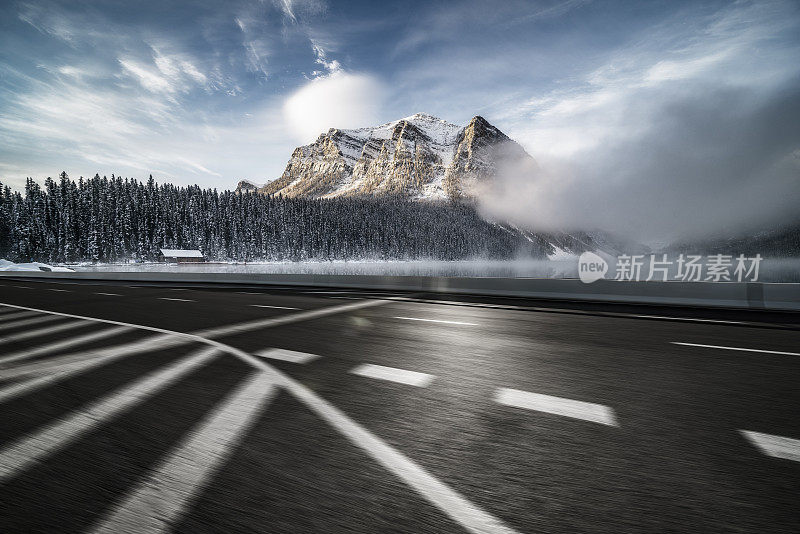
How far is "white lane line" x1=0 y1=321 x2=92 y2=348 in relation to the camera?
6.34 metres

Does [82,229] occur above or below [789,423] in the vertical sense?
above

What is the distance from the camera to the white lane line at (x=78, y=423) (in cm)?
234

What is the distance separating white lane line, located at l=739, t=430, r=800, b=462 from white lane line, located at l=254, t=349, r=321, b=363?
13.5 ft

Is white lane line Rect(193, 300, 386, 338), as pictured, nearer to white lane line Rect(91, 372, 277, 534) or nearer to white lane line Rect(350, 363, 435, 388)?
white lane line Rect(350, 363, 435, 388)

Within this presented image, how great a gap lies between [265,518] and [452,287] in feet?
50.5

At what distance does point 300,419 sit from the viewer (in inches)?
115

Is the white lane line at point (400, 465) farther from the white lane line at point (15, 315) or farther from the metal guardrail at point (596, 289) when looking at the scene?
the metal guardrail at point (596, 289)

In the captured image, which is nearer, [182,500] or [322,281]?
[182,500]

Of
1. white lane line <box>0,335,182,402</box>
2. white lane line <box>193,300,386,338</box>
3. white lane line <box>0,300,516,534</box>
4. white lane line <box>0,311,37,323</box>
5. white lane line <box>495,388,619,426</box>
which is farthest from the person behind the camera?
white lane line <box>0,311,37,323</box>

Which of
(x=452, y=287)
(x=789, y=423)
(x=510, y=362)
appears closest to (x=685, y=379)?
(x=789, y=423)

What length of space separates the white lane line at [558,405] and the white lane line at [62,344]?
6.14m

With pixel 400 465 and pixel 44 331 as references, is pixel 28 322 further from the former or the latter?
pixel 400 465

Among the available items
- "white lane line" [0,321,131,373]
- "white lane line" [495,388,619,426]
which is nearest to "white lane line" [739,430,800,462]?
"white lane line" [495,388,619,426]

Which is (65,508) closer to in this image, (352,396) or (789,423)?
(352,396)
